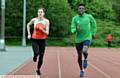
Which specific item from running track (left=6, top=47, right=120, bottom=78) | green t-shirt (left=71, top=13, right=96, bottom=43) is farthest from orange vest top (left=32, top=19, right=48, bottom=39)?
running track (left=6, top=47, right=120, bottom=78)

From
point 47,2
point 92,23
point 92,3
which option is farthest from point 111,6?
point 92,23

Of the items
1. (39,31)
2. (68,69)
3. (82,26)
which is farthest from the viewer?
(68,69)

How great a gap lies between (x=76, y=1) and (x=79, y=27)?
208ft

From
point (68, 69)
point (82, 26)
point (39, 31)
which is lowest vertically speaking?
point (68, 69)

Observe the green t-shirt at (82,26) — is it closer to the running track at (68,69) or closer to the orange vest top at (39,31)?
the orange vest top at (39,31)

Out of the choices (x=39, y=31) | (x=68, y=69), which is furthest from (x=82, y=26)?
(x=68, y=69)

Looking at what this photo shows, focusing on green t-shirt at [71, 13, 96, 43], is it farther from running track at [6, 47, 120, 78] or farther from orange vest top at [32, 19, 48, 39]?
running track at [6, 47, 120, 78]

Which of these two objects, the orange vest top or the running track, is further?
the running track

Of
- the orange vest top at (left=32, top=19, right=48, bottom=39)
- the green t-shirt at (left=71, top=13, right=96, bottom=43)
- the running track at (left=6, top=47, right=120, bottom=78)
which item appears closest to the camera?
the orange vest top at (left=32, top=19, right=48, bottom=39)

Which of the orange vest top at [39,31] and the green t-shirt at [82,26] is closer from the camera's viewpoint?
the orange vest top at [39,31]

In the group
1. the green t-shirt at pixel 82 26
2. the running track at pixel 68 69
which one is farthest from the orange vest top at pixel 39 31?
the running track at pixel 68 69

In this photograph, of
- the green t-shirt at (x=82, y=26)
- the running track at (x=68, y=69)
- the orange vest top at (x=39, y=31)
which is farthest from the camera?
the running track at (x=68, y=69)

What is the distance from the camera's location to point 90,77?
14.8 m

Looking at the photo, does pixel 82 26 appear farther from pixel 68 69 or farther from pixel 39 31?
pixel 68 69
